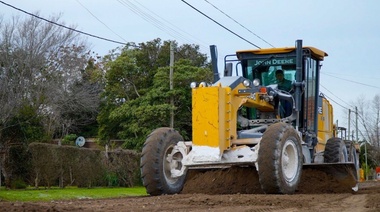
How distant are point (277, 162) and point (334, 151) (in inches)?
185

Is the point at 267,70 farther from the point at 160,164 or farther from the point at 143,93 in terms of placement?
the point at 143,93

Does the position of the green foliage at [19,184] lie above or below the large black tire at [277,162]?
below

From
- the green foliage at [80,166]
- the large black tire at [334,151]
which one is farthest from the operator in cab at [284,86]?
the green foliage at [80,166]

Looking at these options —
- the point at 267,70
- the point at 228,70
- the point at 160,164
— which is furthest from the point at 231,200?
the point at 267,70

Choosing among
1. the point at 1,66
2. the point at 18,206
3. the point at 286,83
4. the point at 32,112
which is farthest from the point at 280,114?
the point at 1,66

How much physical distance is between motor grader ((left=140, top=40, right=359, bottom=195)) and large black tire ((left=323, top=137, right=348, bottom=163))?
1.54ft

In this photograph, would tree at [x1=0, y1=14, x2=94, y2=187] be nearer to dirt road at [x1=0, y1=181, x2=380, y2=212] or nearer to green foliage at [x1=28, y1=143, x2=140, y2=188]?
green foliage at [x1=28, y1=143, x2=140, y2=188]

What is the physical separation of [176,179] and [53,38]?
23.2 meters

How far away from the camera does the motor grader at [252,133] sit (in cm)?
1327

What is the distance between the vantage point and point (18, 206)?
9070 millimetres

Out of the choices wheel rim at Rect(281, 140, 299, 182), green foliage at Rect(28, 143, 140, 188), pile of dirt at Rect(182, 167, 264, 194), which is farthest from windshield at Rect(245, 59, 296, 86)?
green foliage at Rect(28, 143, 140, 188)

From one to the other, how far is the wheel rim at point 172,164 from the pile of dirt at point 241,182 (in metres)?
0.45

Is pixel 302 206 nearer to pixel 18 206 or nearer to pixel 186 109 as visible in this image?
pixel 18 206

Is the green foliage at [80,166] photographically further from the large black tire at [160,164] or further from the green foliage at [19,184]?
the large black tire at [160,164]
